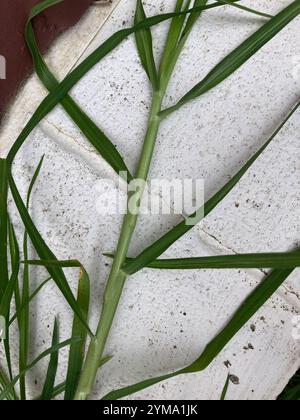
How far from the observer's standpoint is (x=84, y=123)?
99 centimetres

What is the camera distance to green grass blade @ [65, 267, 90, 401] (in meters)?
0.99

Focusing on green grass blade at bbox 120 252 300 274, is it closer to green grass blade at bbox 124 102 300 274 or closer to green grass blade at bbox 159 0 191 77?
green grass blade at bbox 124 102 300 274

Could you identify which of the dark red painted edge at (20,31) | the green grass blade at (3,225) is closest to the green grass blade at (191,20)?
the dark red painted edge at (20,31)

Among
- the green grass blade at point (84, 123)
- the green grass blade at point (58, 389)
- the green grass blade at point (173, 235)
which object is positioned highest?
the green grass blade at point (84, 123)

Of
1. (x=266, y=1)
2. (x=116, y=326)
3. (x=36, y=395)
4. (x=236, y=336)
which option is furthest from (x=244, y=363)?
(x=266, y=1)

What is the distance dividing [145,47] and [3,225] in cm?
38

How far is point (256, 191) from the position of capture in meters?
1.07

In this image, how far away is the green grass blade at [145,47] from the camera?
A: 0.99 m

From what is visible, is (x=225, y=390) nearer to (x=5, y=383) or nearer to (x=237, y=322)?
(x=237, y=322)

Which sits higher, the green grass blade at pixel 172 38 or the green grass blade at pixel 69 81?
the green grass blade at pixel 172 38

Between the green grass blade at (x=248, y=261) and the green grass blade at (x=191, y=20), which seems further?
→ the green grass blade at (x=191, y=20)

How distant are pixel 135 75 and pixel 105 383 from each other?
0.56 m

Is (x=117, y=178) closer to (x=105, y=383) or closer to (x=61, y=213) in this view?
(x=61, y=213)

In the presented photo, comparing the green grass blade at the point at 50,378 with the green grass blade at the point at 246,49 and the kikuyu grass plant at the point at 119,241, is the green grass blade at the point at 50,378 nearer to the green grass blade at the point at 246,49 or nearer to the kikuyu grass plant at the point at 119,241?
the kikuyu grass plant at the point at 119,241
